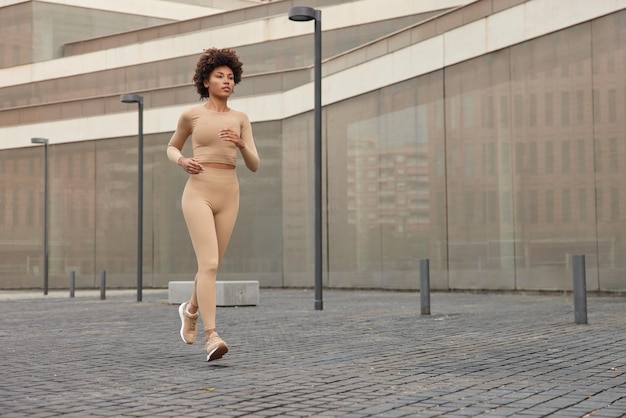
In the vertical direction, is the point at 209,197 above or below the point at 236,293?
above

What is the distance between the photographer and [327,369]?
21.5 feet

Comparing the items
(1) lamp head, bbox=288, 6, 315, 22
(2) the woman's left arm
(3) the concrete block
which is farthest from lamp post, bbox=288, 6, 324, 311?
(2) the woman's left arm

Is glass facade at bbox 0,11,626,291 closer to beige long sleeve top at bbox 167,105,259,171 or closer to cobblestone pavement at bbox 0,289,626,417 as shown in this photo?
cobblestone pavement at bbox 0,289,626,417

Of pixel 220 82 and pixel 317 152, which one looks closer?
pixel 220 82

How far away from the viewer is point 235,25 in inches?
1299

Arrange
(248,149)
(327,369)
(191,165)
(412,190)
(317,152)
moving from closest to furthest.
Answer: (327,369), (191,165), (248,149), (317,152), (412,190)

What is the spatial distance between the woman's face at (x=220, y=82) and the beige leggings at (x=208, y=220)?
657 mm

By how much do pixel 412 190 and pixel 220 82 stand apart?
1670cm

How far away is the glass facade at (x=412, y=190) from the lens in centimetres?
1880

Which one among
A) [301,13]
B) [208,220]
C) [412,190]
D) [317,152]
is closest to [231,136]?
[208,220]

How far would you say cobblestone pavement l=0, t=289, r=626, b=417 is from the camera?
4.91 meters

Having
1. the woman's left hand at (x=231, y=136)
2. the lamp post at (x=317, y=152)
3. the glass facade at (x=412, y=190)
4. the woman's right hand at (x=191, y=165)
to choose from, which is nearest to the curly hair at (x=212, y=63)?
the woman's left hand at (x=231, y=136)

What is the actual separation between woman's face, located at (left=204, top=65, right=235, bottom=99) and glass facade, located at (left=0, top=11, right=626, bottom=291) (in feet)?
40.9

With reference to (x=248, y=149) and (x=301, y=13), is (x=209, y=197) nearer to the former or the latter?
(x=248, y=149)
